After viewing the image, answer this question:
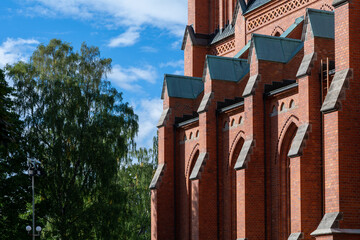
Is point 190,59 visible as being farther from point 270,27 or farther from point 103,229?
point 103,229

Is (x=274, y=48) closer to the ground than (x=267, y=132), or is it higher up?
higher up

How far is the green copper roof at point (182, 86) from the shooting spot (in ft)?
124

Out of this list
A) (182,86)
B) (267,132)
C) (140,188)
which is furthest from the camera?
(140,188)

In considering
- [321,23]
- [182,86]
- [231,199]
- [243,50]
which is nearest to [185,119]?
[182,86]

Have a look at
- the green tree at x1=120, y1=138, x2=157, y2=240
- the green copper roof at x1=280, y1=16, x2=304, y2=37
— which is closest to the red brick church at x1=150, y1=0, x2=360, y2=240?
the green copper roof at x1=280, y1=16, x2=304, y2=37

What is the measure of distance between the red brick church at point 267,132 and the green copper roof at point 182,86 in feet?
0.21

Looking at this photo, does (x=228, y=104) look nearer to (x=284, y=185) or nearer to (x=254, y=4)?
(x=284, y=185)

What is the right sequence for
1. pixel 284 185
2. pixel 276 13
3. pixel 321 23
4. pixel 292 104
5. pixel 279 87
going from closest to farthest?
pixel 321 23 → pixel 292 104 → pixel 284 185 → pixel 279 87 → pixel 276 13

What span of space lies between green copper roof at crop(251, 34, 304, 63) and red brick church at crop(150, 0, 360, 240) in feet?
0.16

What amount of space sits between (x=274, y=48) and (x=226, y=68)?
4.70 m

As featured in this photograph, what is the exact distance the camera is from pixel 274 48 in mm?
29719

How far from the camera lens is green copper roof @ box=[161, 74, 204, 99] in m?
37.8

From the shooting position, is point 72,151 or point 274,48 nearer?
point 274,48

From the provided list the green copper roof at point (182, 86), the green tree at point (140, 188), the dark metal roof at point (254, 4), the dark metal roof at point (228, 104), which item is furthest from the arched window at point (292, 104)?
the green tree at point (140, 188)
